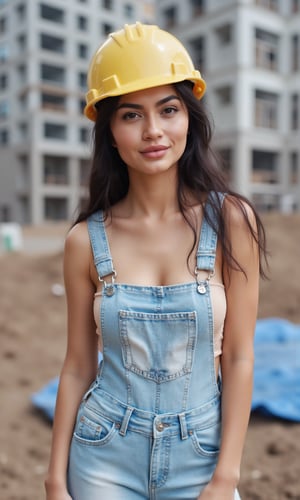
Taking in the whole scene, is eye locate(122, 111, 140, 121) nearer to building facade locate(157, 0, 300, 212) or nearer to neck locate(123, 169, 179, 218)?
neck locate(123, 169, 179, 218)

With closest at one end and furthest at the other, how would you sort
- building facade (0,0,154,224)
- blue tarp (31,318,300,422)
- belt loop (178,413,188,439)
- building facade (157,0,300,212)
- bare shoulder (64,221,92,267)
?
belt loop (178,413,188,439)
bare shoulder (64,221,92,267)
blue tarp (31,318,300,422)
building facade (157,0,300,212)
building facade (0,0,154,224)

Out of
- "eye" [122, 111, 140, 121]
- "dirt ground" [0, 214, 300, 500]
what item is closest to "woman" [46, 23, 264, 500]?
"eye" [122, 111, 140, 121]

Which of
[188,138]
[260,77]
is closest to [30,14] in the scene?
[260,77]

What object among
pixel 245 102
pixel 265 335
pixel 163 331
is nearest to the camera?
pixel 163 331

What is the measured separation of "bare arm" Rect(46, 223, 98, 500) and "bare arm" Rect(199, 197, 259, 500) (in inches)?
12.1

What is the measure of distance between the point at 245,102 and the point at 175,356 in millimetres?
18452

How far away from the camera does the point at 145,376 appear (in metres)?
1.22

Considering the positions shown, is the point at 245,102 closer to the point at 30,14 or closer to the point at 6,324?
the point at 30,14

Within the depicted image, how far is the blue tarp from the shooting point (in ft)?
11.3

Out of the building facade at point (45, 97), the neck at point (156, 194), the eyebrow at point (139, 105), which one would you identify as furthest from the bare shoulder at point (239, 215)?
the building facade at point (45, 97)

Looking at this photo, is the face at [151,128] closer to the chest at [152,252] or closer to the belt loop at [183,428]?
the chest at [152,252]

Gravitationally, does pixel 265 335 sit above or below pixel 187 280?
below

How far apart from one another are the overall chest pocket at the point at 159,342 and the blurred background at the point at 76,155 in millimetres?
426

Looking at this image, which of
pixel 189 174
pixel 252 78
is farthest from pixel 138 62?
pixel 252 78
